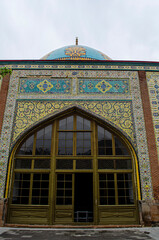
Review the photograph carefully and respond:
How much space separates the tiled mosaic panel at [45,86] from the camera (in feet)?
26.9

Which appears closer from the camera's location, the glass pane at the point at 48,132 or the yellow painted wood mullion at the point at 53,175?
the yellow painted wood mullion at the point at 53,175

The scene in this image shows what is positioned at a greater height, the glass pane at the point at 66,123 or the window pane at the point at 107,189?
the glass pane at the point at 66,123

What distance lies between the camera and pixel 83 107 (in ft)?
25.8

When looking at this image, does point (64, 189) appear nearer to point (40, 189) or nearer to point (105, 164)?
point (40, 189)

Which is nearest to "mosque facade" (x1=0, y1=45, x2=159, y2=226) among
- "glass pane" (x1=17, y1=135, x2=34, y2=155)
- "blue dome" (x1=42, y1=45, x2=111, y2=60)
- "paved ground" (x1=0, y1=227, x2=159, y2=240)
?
A: "glass pane" (x1=17, y1=135, x2=34, y2=155)

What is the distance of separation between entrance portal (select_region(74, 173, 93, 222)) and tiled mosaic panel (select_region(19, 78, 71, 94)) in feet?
11.2

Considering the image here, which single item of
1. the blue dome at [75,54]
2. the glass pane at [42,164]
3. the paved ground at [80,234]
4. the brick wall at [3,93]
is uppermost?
the blue dome at [75,54]

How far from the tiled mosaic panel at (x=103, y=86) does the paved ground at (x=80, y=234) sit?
4962mm

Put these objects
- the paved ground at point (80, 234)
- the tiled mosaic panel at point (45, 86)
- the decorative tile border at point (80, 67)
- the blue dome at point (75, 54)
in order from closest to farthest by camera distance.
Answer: the paved ground at point (80, 234) < the tiled mosaic panel at point (45, 86) < the decorative tile border at point (80, 67) < the blue dome at point (75, 54)

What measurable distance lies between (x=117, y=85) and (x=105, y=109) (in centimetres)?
124

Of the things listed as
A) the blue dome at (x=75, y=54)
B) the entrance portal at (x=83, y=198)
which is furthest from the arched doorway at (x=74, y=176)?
the blue dome at (x=75, y=54)

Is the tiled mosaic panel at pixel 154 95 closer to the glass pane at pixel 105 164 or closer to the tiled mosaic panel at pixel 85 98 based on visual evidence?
the tiled mosaic panel at pixel 85 98

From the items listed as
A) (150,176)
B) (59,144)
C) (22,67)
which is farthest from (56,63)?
(150,176)

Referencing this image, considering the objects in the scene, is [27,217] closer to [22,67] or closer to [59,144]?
[59,144]
